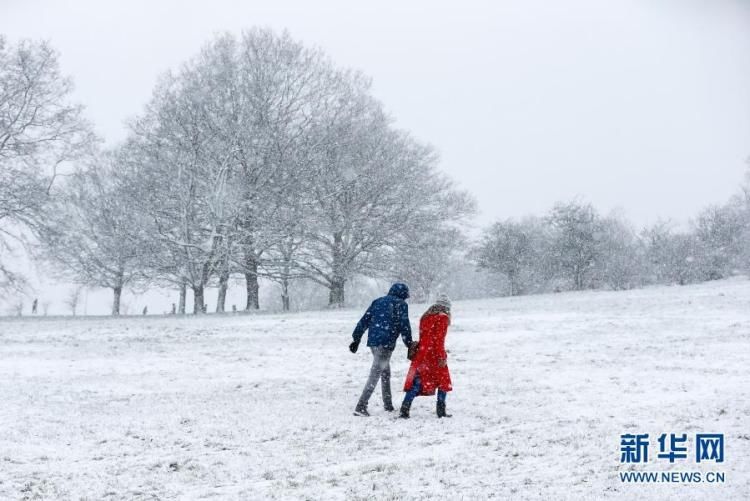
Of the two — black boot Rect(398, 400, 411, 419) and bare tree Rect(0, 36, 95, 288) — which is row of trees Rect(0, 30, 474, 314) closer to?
bare tree Rect(0, 36, 95, 288)

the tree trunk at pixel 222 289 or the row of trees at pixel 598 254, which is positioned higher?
the row of trees at pixel 598 254

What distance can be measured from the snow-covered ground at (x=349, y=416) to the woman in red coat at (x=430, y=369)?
0.36 meters

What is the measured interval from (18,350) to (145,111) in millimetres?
13769

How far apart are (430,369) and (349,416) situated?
1.52 meters

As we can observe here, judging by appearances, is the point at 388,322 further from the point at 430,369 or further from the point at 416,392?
the point at 416,392

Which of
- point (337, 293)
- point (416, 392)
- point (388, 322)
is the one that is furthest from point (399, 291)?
point (337, 293)

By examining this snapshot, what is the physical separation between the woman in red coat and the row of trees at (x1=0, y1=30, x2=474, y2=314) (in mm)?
19021

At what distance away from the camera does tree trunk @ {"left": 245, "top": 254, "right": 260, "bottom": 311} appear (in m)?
30.6

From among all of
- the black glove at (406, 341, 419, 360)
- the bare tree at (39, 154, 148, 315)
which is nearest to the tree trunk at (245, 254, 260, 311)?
the bare tree at (39, 154, 148, 315)

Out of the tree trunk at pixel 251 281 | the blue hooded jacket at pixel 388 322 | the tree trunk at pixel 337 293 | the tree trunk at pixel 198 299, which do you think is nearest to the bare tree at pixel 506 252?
the tree trunk at pixel 337 293

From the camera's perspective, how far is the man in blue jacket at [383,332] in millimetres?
9836


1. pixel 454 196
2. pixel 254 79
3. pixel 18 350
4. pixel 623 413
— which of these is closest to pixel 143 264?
pixel 254 79

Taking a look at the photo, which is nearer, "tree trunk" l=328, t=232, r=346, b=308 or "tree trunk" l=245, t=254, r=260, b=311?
"tree trunk" l=245, t=254, r=260, b=311

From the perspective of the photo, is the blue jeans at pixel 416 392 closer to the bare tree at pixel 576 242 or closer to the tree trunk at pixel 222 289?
the tree trunk at pixel 222 289
